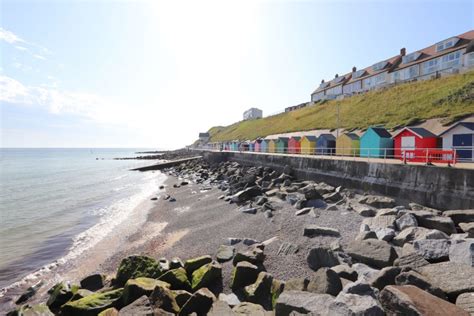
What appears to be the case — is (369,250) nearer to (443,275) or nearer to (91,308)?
(443,275)

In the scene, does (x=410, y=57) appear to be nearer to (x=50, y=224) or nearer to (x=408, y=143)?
(x=408, y=143)

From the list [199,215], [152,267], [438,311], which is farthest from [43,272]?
[438,311]

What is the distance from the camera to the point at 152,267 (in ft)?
25.4

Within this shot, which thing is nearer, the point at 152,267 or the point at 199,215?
the point at 152,267

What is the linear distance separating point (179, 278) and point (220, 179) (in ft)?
67.7

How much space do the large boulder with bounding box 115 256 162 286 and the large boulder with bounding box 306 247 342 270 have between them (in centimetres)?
426

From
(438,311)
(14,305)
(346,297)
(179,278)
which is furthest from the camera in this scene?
(14,305)

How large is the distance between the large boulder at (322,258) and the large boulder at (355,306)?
219 centimetres

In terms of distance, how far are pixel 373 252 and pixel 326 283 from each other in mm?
1929

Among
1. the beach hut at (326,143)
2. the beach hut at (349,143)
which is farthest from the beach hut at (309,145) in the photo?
the beach hut at (349,143)

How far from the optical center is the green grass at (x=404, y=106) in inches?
1220

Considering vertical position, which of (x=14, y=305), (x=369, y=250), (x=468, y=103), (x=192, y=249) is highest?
(x=468, y=103)

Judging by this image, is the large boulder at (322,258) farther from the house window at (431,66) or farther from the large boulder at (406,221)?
the house window at (431,66)

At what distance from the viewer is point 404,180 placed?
465 inches
